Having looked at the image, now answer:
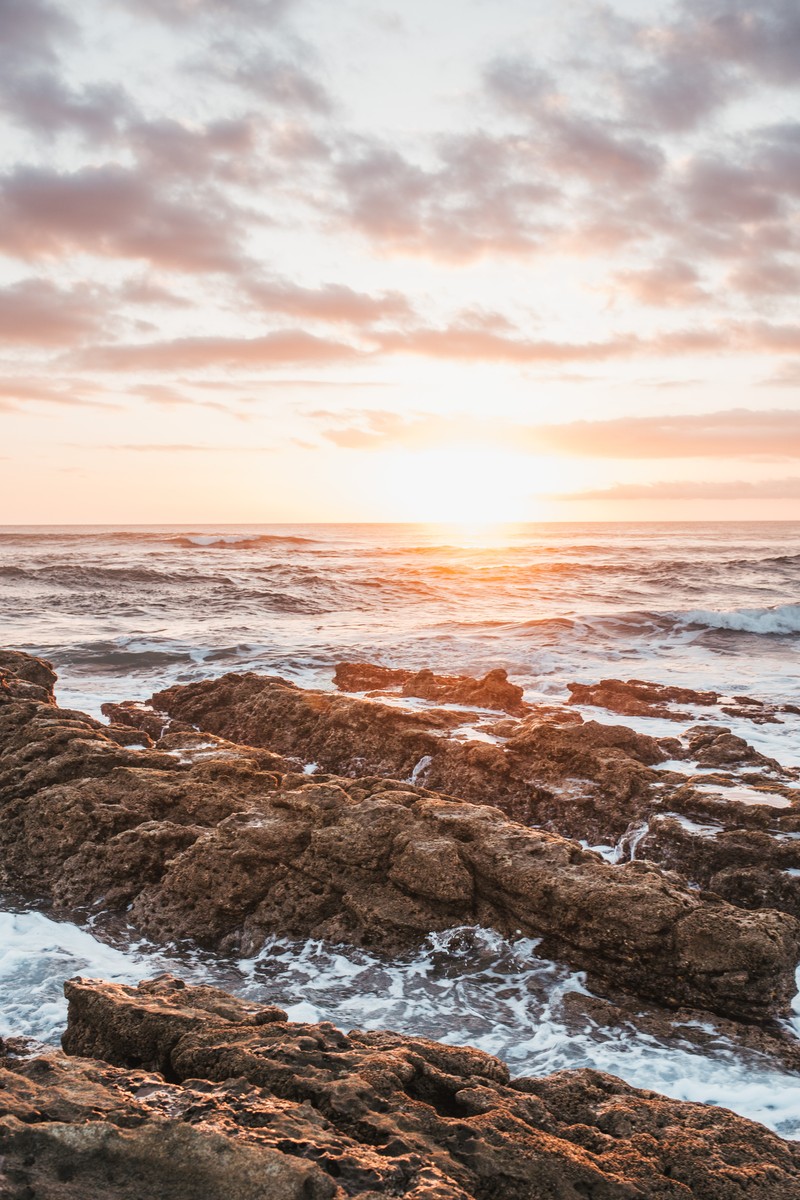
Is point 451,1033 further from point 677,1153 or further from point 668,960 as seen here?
point 677,1153

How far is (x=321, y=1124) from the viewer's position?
10.1 ft

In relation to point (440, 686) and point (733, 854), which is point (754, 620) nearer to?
point (440, 686)

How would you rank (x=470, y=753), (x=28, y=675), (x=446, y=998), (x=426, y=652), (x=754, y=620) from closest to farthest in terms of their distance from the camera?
1. (x=446, y=998)
2. (x=470, y=753)
3. (x=28, y=675)
4. (x=426, y=652)
5. (x=754, y=620)

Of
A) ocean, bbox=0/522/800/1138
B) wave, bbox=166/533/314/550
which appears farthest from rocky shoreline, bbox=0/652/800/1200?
wave, bbox=166/533/314/550

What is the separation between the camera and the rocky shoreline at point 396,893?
3.10 metres

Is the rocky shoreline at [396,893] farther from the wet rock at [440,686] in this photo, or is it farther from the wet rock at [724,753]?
the wet rock at [440,686]

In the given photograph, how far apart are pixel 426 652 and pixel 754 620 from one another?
10995 millimetres

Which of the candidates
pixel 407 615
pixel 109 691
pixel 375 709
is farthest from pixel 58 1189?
pixel 407 615

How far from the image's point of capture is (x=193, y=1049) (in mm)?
3619

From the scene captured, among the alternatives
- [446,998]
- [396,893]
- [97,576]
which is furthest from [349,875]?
[97,576]

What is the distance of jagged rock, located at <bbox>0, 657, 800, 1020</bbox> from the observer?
5.05m

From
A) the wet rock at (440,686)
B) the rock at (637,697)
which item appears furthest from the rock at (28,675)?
the rock at (637,697)

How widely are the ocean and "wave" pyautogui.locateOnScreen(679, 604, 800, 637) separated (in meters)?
0.09

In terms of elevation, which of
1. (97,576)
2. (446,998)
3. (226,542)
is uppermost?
(226,542)
